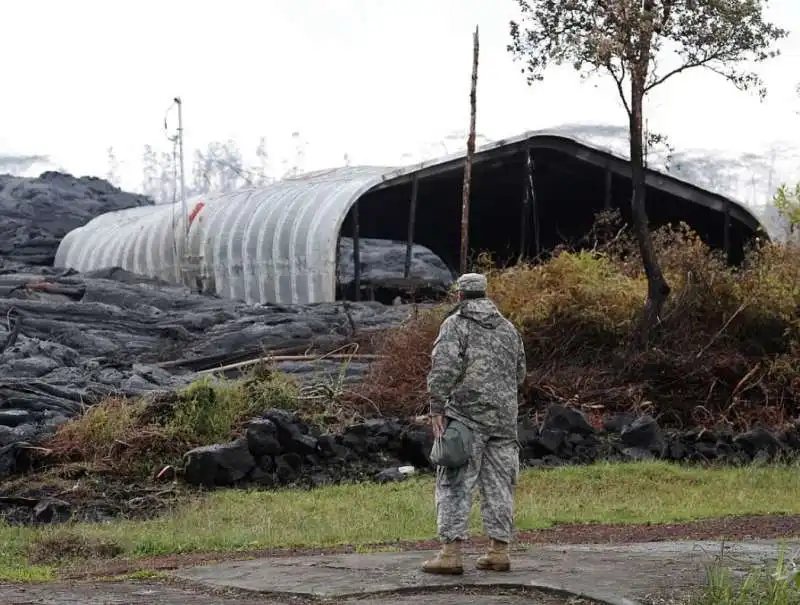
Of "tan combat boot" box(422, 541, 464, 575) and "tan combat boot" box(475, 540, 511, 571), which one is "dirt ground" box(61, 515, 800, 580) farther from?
"tan combat boot" box(422, 541, 464, 575)

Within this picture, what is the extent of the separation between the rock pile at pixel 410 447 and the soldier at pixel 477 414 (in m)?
9.12

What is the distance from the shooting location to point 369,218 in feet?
141

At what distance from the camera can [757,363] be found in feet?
72.5

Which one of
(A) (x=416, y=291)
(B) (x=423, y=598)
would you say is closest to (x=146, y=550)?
(B) (x=423, y=598)

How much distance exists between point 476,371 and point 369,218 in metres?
34.1

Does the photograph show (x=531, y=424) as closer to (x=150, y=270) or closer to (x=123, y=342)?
(x=123, y=342)

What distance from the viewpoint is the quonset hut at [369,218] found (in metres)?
33.6

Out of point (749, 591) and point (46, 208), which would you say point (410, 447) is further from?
point (46, 208)

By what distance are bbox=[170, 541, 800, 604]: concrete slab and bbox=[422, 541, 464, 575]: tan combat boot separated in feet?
0.28

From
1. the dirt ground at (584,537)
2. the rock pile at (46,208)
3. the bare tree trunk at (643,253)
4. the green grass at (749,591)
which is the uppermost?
the rock pile at (46,208)

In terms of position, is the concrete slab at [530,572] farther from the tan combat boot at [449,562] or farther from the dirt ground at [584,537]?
the dirt ground at [584,537]

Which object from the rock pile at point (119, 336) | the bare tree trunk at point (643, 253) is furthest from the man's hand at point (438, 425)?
the bare tree trunk at point (643, 253)

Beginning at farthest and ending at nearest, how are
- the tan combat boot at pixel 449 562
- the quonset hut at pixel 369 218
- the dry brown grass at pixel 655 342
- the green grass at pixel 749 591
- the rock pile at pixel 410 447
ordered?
the quonset hut at pixel 369 218 → the dry brown grass at pixel 655 342 → the rock pile at pixel 410 447 → the tan combat boot at pixel 449 562 → the green grass at pixel 749 591

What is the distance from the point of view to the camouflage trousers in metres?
8.98
